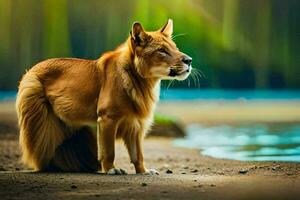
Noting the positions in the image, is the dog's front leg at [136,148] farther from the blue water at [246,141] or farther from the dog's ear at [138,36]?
the blue water at [246,141]

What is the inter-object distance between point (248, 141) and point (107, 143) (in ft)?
14.6

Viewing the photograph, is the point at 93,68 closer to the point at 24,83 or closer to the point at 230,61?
the point at 24,83

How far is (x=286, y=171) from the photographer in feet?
19.5

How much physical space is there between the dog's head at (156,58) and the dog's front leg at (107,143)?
493 millimetres

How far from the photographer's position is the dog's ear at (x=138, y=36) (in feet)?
19.2

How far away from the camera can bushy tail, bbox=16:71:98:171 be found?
241 inches

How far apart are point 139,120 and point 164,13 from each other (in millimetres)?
8238

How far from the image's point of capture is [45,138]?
20.1 feet

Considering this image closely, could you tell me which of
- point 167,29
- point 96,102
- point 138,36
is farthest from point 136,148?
point 167,29

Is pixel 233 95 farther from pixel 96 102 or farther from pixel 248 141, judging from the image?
pixel 96 102

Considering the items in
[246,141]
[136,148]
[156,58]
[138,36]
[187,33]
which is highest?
[187,33]

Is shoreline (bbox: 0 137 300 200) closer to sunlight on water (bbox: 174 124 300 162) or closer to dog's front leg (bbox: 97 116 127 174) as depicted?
dog's front leg (bbox: 97 116 127 174)

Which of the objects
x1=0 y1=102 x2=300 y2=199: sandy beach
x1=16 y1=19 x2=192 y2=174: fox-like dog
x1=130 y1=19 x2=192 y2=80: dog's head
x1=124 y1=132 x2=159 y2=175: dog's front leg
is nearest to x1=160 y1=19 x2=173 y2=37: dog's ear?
x1=16 y1=19 x2=192 y2=174: fox-like dog

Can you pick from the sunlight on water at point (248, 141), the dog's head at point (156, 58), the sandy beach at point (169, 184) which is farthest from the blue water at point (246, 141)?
the dog's head at point (156, 58)
